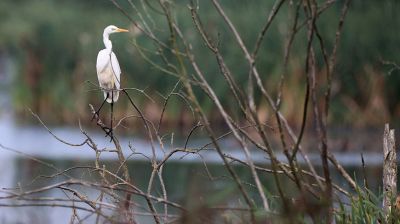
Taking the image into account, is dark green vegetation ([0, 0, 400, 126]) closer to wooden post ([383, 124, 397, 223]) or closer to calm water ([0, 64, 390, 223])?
calm water ([0, 64, 390, 223])

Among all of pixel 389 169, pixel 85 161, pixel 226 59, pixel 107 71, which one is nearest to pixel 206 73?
pixel 226 59

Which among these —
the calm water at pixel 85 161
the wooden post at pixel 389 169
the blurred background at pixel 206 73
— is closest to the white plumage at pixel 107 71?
the wooden post at pixel 389 169

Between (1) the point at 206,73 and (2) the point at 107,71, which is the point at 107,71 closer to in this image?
(2) the point at 107,71

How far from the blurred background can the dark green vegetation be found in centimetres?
2

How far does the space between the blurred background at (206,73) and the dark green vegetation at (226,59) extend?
0.02 metres

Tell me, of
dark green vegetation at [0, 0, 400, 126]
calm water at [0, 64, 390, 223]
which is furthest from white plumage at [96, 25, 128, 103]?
dark green vegetation at [0, 0, 400, 126]

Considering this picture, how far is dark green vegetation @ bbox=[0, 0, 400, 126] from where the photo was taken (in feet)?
57.4

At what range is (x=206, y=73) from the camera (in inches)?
723

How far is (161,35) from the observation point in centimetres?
1789

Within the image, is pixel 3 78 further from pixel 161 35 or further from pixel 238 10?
pixel 161 35

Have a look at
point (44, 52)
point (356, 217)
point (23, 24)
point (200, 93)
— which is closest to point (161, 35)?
point (200, 93)

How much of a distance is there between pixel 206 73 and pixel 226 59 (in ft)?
1.34

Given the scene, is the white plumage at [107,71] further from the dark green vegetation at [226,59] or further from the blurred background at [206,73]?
the dark green vegetation at [226,59]

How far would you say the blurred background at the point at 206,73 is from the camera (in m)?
17.4
